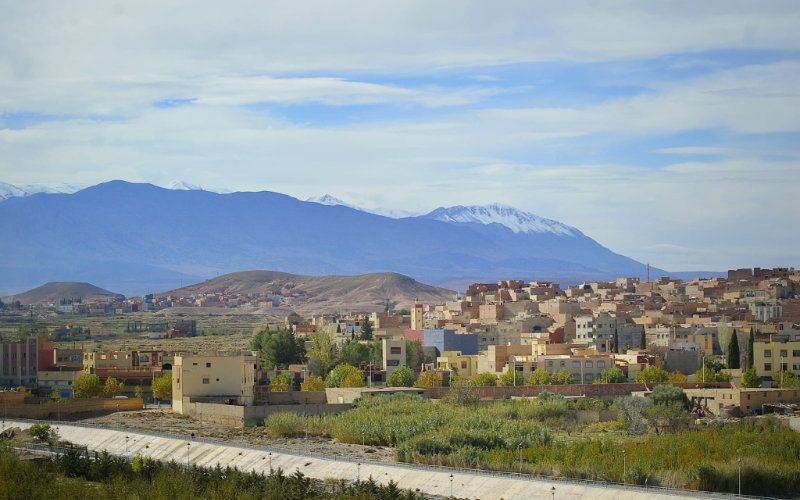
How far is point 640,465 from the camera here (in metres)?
38.1

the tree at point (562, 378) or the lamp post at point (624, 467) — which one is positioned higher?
the tree at point (562, 378)

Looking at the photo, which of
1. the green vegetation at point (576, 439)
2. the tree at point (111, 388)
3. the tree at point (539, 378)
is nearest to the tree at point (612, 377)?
the tree at point (539, 378)

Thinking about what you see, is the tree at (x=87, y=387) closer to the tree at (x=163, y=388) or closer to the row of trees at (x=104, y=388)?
the row of trees at (x=104, y=388)

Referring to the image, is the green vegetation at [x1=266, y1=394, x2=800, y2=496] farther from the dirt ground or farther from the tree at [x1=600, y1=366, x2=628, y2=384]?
the tree at [x1=600, y1=366, x2=628, y2=384]

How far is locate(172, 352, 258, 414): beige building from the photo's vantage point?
179ft

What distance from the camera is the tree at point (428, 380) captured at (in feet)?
218

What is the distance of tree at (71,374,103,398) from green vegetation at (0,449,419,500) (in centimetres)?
2136

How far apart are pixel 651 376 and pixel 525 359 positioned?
730 centimetres

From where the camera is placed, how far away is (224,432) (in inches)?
1925

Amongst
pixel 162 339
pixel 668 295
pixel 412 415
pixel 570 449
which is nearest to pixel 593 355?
pixel 412 415

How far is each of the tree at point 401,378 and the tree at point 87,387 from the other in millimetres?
13826

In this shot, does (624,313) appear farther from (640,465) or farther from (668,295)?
(640,465)

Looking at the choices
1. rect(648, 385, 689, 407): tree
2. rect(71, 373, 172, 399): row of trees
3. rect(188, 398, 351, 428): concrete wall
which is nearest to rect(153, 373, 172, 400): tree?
rect(71, 373, 172, 399): row of trees

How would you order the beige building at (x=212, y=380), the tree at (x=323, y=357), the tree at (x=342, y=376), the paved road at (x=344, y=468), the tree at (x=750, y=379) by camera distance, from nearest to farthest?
1. the paved road at (x=344, y=468)
2. the beige building at (x=212, y=380)
3. the tree at (x=750, y=379)
4. the tree at (x=342, y=376)
5. the tree at (x=323, y=357)
